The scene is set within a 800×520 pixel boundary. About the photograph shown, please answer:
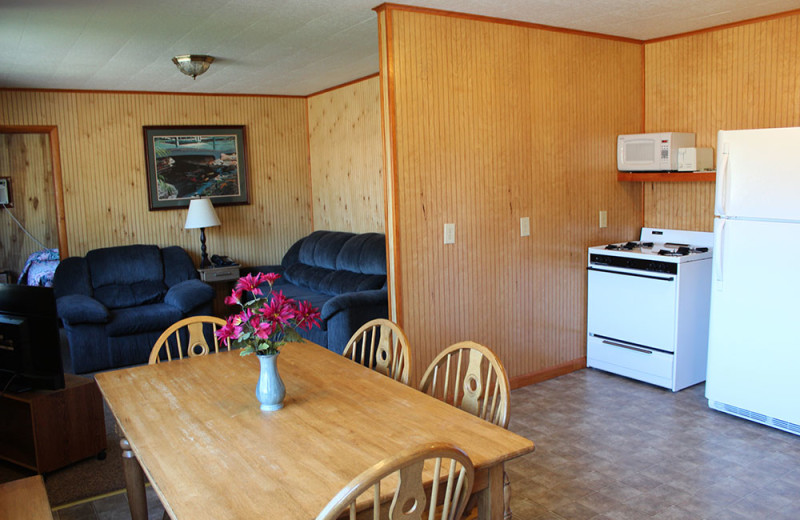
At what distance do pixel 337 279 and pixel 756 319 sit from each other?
3.23 m

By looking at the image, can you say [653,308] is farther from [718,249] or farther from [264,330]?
[264,330]

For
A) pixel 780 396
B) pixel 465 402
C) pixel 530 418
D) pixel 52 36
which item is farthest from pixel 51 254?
pixel 780 396

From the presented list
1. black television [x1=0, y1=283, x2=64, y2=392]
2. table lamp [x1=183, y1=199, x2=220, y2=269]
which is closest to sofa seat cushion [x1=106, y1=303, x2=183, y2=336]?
table lamp [x1=183, y1=199, x2=220, y2=269]

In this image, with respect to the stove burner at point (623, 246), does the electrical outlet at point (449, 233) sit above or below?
above

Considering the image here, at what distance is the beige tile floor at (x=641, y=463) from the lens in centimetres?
286

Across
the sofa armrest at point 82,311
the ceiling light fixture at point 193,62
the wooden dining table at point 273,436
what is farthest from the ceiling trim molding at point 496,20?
the sofa armrest at point 82,311

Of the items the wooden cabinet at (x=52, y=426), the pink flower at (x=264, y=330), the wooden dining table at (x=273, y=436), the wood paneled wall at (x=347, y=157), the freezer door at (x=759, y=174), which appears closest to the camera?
the wooden dining table at (x=273, y=436)

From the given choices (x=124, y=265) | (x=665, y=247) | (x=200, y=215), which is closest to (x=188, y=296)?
(x=124, y=265)

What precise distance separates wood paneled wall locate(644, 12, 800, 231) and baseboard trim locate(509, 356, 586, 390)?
1250 mm

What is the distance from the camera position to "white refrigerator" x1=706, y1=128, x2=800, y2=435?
11.5 feet

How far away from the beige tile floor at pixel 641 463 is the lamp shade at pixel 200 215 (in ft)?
11.5

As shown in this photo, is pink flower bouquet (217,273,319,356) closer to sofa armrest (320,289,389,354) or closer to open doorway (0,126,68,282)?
sofa armrest (320,289,389,354)

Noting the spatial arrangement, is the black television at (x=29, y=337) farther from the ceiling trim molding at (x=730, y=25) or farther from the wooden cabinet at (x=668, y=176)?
the ceiling trim molding at (x=730, y=25)

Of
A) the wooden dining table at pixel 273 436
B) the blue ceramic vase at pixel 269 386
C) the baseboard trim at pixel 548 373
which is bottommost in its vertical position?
the baseboard trim at pixel 548 373
